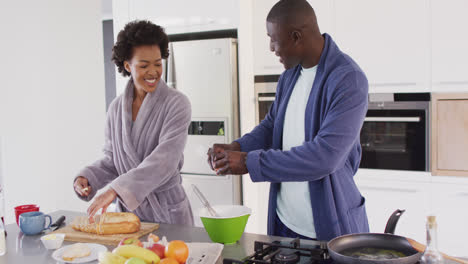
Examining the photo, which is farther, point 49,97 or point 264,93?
point 264,93

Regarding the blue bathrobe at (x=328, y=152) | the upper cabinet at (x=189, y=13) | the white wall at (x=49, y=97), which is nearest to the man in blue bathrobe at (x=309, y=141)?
the blue bathrobe at (x=328, y=152)

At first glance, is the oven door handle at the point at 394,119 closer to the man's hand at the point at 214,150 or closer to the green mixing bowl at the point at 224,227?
the man's hand at the point at 214,150

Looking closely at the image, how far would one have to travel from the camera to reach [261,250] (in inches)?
52.8

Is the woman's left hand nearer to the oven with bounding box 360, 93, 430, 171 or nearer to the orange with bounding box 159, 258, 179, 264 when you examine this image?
the orange with bounding box 159, 258, 179, 264

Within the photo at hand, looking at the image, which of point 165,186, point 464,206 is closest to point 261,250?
A: point 165,186

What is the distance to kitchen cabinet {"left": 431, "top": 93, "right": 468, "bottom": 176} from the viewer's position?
2.85m

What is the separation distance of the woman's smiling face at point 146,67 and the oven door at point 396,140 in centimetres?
158

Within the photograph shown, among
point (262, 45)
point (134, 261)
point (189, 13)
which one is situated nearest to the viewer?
point (134, 261)

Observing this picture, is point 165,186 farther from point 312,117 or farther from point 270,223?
point 312,117

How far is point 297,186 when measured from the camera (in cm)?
171

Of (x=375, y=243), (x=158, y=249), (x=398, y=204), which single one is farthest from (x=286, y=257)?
(x=398, y=204)

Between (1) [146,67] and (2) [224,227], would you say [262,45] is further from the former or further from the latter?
(2) [224,227]

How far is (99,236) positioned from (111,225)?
0.06m

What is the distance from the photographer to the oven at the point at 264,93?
3.39 m
